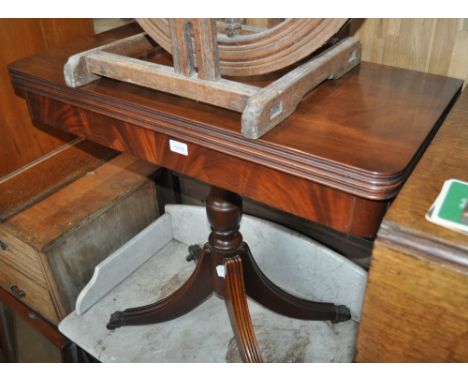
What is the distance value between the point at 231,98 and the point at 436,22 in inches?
19.3

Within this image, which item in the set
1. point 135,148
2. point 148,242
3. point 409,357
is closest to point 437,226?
point 409,357

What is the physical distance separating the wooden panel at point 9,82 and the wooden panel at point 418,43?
724mm

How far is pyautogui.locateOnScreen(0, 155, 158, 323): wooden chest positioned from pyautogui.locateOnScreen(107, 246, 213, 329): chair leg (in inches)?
7.2

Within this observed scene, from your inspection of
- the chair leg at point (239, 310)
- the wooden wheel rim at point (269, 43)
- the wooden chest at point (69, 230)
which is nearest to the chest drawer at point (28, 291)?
the wooden chest at point (69, 230)

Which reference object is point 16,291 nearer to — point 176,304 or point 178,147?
point 176,304

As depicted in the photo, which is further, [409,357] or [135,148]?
[135,148]

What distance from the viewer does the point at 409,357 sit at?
62cm

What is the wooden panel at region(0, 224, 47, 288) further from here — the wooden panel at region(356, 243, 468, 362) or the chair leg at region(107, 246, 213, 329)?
the wooden panel at region(356, 243, 468, 362)

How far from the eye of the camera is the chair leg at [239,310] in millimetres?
1113

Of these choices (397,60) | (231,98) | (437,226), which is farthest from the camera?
(397,60)

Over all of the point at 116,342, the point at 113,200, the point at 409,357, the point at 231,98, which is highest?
the point at 231,98

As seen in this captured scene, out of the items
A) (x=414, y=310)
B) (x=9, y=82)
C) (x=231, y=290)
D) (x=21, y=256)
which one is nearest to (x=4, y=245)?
(x=21, y=256)

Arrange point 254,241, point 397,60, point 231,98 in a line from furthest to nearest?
1. point 254,241
2. point 397,60
3. point 231,98

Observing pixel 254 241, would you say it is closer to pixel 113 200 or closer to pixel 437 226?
pixel 113 200
